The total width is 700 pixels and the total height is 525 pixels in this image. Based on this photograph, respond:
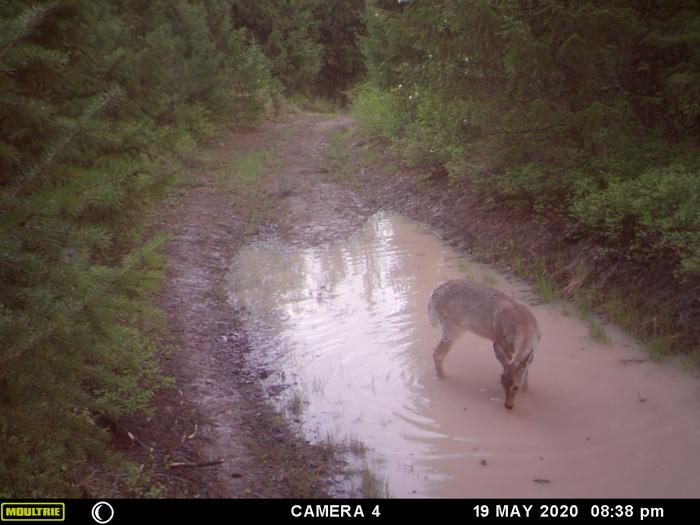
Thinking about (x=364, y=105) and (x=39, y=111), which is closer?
(x=39, y=111)

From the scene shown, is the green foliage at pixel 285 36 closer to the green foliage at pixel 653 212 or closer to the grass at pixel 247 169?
the grass at pixel 247 169

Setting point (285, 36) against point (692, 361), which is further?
point (285, 36)

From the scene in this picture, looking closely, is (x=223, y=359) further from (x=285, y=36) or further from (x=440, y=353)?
(x=285, y=36)

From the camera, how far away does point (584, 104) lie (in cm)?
1066

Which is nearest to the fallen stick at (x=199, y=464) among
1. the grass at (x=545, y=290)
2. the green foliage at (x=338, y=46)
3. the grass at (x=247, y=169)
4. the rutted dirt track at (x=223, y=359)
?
the rutted dirt track at (x=223, y=359)

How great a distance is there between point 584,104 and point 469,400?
5.86 m

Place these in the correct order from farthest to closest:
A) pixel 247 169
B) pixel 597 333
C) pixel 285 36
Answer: pixel 285 36
pixel 247 169
pixel 597 333

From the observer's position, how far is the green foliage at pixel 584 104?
9070 mm

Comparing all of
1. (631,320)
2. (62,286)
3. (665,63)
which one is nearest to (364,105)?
(665,63)

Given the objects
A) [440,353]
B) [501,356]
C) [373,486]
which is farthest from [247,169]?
[373,486]
